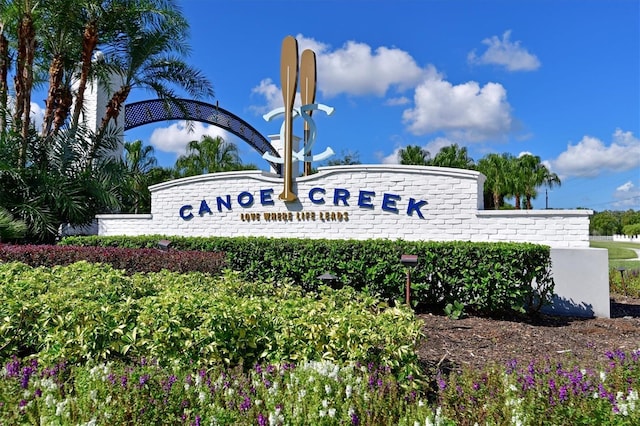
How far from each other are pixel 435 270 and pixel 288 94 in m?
5.56

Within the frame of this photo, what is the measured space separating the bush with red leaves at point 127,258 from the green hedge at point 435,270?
0.72 meters

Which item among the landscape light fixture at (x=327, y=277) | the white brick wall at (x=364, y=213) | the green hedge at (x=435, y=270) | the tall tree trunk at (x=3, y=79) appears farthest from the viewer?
the tall tree trunk at (x=3, y=79)

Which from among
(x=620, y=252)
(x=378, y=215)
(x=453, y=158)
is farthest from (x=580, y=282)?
(x=453, y=158)

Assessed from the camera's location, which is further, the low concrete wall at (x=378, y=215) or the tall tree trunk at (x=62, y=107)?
the tall tree trunk at (x=62, y=107)

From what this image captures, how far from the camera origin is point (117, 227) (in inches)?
499

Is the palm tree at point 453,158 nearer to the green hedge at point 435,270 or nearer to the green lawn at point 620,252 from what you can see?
the green lawn at point 620,252

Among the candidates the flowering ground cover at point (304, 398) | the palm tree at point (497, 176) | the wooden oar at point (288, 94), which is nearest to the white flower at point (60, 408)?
the flowering ground cover at point (304, 398)

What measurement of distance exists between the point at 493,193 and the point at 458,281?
32002 millimetres

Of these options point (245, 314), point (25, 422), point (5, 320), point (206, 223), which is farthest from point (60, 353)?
point (206, 223)

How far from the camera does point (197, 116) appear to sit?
25.7 meters

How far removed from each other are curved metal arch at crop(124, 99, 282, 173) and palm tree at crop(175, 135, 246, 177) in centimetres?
289

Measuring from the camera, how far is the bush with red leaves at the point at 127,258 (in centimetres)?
776

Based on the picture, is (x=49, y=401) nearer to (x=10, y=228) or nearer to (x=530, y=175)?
(x=10, y=228)

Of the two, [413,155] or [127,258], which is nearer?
[127,258]
